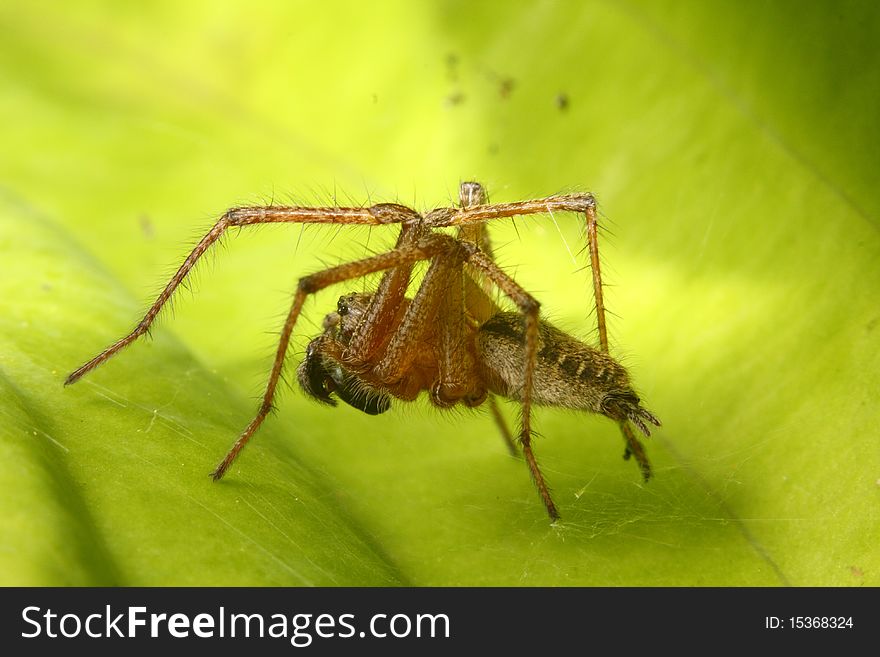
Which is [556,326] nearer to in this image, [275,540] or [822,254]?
[822,254]

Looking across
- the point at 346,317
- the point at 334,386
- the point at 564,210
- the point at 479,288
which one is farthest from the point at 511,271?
the point at 334,386

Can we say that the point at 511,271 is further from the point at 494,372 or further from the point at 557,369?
the point at 557,369

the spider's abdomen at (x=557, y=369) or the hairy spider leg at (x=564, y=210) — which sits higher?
the hairy spider leg at (x=564, y=210)

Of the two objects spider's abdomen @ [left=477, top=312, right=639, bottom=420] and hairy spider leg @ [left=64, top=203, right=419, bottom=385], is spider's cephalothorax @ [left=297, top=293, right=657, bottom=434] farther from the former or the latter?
hairy spider leg @ [left=64, top=203, right=419, bottom=385]

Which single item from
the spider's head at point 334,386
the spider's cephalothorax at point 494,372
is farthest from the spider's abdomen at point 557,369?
the spider's head at point 334,386

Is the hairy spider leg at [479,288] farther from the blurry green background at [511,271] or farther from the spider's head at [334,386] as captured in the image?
the spider's head at [334,386]

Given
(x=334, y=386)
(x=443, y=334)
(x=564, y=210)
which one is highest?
(x=564, y=210)

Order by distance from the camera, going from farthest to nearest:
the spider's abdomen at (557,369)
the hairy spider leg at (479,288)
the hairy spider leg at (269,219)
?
the hairy spider leg at (479,288), the hairy spider leg at (269,219), the spider's abdomen at (557,369)

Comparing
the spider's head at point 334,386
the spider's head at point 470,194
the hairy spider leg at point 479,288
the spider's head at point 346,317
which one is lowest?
the spider's head at point 334,386
